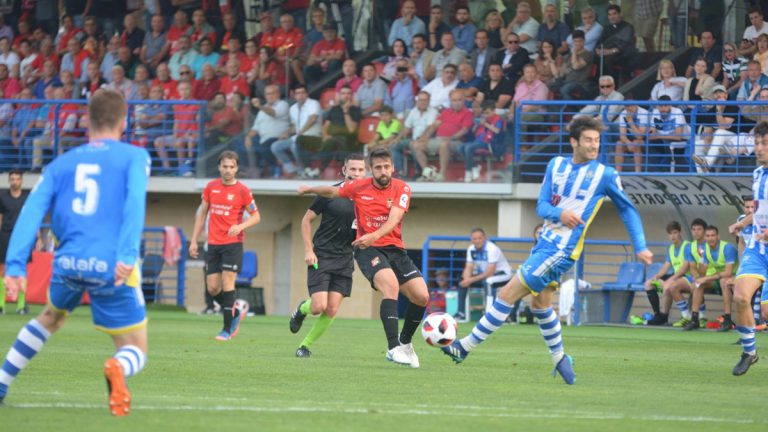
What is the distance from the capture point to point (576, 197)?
10008 mm

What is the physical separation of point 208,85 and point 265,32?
5.94 ft

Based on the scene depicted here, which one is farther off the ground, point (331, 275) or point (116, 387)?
point (116, 387)

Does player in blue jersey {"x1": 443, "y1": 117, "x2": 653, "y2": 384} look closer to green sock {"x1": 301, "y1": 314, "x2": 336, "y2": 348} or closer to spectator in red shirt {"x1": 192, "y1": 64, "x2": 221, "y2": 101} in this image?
green sock {"x1": 301, "y1": 314, "x2": 336, "y2": 348}

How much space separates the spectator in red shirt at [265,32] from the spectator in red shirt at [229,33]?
0.60m

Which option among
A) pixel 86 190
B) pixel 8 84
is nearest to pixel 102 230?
pixel 86 190

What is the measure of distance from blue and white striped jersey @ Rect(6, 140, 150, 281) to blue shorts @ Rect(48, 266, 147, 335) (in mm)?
99

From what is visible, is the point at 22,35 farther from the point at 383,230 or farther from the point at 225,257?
the point at 383,230

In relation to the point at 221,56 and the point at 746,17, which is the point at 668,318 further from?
the point at 221,56

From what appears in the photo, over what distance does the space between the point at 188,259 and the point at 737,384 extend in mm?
17772

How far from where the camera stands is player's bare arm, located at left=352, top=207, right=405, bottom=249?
11188mm

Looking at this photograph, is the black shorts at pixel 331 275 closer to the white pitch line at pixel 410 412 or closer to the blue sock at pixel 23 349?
the white pitch line at pixel 410 412

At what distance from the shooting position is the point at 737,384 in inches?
406

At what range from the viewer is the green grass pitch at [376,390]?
7.23 metres

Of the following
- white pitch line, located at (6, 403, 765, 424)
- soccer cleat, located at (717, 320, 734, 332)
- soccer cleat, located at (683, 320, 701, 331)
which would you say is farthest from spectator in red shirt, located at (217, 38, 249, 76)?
white pitch line, located at (6, 403, 765, 424)
